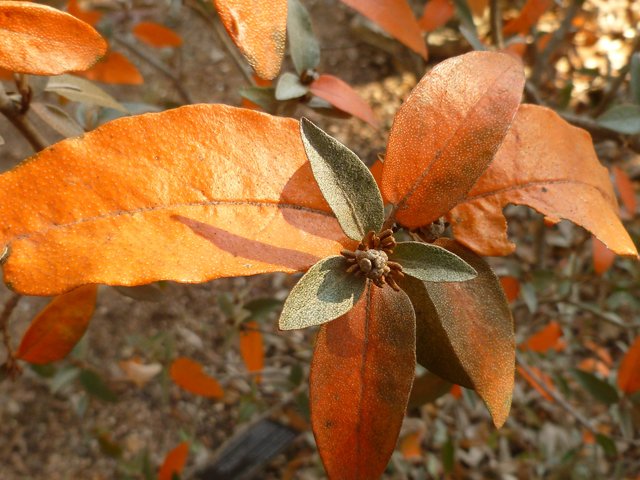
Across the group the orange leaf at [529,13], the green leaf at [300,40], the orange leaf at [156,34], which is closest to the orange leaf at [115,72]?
the orange leaf at [156,34]

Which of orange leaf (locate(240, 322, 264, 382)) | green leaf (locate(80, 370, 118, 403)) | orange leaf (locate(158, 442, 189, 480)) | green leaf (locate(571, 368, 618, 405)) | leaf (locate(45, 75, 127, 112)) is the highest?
leaf (locate(45, 75, 127, 112))

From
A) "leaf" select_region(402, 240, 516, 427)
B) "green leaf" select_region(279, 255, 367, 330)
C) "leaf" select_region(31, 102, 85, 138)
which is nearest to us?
"green leaf" select_region(279, 255, 367, 330)

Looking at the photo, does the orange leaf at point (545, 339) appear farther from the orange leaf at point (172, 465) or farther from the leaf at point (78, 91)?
the leaf at point (78, 91)

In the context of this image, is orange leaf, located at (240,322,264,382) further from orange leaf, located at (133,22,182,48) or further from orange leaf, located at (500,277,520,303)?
orange leaf, located at (133,22,182,48)

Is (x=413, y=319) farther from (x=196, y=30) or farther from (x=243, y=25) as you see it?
(x=196, y=30)

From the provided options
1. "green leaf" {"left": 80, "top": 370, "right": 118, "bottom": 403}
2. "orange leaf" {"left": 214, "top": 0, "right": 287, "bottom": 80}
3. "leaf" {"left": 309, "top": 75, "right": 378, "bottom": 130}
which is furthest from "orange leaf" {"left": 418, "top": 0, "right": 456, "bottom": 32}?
"green leaf" {"left": 80, "top": 370, "right": 118, "bottom": 403}

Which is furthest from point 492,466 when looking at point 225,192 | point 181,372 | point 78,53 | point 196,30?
point 196,30

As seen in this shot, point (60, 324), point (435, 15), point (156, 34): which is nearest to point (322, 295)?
point (60, 324)
